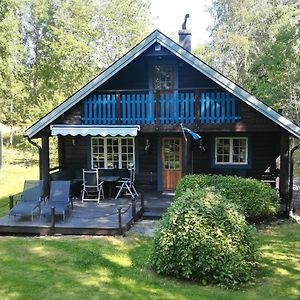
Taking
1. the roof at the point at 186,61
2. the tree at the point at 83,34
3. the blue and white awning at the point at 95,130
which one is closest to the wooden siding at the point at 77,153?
the blue and white awning at the point at 95,130

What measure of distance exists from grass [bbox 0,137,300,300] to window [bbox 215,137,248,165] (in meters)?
4.09

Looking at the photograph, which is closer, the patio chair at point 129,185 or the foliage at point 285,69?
the patio chair at point 129,185

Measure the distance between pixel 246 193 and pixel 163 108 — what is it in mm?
3847

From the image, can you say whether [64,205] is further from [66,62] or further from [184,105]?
[66,62]

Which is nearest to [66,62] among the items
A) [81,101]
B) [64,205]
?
[81,101]

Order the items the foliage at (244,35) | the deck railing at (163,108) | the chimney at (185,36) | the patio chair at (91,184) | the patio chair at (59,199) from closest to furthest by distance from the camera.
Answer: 1. the patio chair at (59,199)
2. the deck railing at (163,108)
3. the patio chair at (91,184)
4. the chimney at (185,36)
5. the foliage at (244,35)

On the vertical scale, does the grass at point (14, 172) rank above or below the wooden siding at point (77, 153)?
below

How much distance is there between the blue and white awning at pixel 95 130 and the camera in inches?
477

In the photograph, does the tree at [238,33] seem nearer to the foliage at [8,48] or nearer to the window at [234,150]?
the foliage at [8,48]

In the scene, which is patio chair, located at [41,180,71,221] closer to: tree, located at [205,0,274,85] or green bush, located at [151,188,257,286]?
green bush, located at [151,188,257,286]

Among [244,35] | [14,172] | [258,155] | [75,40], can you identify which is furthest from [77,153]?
[244,35]

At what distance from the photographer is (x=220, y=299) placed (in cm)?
590

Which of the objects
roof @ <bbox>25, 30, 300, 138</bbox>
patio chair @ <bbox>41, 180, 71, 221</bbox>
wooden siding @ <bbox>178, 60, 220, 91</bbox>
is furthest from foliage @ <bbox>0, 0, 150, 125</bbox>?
patio chair @ <bbox>41, 180, 71, 221</bbox>

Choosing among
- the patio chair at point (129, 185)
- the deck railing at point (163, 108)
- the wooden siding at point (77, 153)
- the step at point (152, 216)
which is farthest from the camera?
the wooden siding at point (77, 153)
